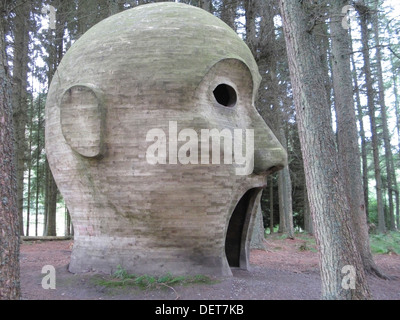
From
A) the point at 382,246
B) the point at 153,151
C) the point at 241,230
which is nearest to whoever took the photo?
the point at 153,151

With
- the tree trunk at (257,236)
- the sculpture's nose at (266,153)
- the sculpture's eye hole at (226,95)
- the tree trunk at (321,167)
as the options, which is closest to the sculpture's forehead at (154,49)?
the sculpture's eye hole at (226,95)

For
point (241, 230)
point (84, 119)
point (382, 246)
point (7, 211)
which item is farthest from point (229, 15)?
point (7, 211)

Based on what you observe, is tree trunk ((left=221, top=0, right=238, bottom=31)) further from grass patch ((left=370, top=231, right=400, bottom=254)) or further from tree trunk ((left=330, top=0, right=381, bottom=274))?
grass patch ((left=370, top=231, right=400, bottom=254))

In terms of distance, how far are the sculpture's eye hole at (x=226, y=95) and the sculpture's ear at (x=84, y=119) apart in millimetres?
2983

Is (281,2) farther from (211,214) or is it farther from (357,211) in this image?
(357,211)

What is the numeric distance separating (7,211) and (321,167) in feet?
14.5

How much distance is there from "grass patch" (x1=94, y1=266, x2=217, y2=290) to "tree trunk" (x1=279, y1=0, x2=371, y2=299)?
2.84m

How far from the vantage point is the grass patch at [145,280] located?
24.7ft

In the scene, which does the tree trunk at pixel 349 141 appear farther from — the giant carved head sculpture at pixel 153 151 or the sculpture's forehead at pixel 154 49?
the sculpture's forehead at pixel 154 49

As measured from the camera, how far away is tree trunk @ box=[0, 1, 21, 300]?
16.0 feet

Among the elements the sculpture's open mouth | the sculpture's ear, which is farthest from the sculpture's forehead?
the sculpture's open mouth

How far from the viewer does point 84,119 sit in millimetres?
8195

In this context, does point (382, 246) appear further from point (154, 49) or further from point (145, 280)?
→ point (154, 49)

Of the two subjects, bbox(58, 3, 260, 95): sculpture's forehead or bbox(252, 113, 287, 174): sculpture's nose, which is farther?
bbox(252, 113, 287, 174): sculpture's nose
